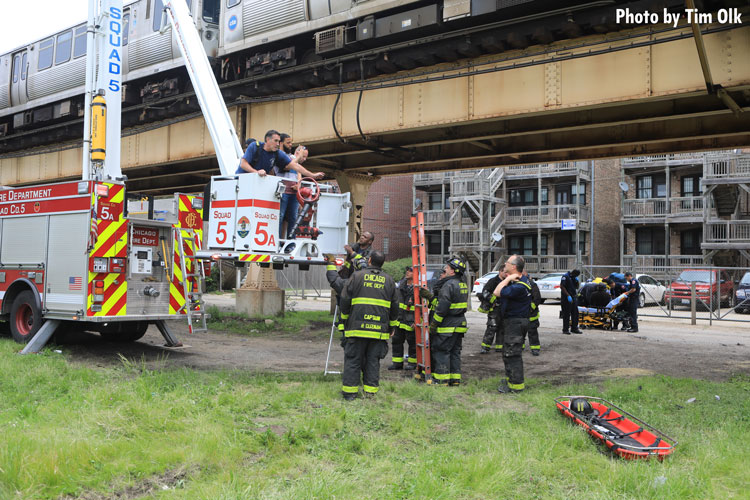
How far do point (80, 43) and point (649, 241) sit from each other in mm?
30984

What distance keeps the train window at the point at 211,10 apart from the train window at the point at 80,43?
188 inches

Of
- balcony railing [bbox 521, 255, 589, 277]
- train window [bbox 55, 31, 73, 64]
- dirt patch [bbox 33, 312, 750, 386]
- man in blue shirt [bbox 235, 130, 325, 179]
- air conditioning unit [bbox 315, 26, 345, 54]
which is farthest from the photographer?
balcony railing [bbox 521, 255, 589, 277]

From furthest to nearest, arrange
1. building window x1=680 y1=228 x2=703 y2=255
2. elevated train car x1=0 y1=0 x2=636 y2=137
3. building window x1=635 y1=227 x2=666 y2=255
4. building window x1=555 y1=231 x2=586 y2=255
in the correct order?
building window x1=555 y1=231 x2=586 y2=255 < building window x1=635 y1=227 x2=666 y2=255 < building window x1=680 y1=228 x2=703 y2=255 < elevated train car x1=0 y1=0 x2=636 y2=137

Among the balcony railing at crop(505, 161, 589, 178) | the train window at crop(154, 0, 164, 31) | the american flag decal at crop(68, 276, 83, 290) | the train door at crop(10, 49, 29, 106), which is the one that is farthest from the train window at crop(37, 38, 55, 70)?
the balcony railing at crop(505, 161, 589, 178)

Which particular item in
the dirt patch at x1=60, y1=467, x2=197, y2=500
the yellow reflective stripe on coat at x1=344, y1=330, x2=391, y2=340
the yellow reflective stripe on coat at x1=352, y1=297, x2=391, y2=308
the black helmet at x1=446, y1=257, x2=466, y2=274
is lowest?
the dirt patch at x1=60, y1=467, x2=197, y2=500

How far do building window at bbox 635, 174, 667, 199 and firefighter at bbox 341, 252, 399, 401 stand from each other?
31.7 meters

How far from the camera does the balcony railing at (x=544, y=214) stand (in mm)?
36531

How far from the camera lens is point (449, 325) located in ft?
28.3

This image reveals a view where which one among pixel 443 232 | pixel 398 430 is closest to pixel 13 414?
pixel 398 430

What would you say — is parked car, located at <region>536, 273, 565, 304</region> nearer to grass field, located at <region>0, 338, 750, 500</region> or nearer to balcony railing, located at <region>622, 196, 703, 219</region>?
balcony railing, located at <region>622, 196, 703, 219</region>

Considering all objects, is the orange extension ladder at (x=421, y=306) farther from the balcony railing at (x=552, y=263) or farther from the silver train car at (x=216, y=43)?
the balcony railing at (x=552, y=263)

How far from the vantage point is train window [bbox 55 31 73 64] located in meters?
18.1

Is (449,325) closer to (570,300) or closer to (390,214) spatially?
(570,300)

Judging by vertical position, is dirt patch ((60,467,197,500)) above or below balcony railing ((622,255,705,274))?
below
